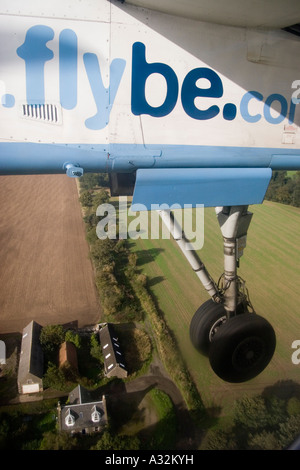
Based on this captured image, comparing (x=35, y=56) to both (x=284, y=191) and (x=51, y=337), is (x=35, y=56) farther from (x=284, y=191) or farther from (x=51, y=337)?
(x=284, y=191)

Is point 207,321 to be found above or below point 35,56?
below

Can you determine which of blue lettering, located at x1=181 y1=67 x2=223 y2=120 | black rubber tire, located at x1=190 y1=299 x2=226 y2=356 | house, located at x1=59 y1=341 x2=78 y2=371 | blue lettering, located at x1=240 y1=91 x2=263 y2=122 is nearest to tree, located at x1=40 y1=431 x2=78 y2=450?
house, located at x1=59 y1=341 x2=78 y2=371

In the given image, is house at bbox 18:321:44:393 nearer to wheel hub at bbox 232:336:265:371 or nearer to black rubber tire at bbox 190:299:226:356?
black rubber tire at bbox 190:299:226:356

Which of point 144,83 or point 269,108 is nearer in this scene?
point 144,83

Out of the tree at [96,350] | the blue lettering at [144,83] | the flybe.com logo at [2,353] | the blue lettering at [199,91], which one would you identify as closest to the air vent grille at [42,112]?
the blue lettering at [144,83]

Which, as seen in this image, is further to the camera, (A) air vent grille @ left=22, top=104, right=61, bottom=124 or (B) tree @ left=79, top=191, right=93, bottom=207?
(B) tree @ left=79, top=191, right=93, bottom=207

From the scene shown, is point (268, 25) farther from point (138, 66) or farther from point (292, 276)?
point (292, 276)

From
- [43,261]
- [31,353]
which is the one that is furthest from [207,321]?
[43,261]
